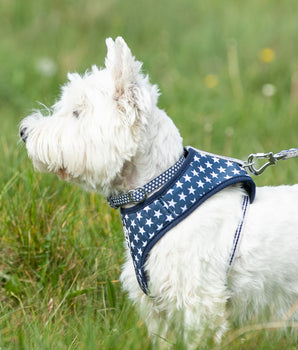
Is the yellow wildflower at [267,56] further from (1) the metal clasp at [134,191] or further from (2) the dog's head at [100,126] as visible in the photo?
(1) the metal clasp at [134,191]

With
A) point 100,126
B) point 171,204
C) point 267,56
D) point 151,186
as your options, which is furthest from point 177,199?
point 267,56

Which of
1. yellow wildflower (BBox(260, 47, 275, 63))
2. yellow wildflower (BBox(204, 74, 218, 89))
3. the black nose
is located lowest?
the black nose

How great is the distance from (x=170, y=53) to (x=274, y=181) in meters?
4.25

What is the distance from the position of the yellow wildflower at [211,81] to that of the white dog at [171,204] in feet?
14.0

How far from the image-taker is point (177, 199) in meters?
2.87

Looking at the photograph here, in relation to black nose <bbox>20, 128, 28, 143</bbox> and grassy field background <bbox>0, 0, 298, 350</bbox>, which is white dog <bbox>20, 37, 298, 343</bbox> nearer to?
black nose <bbox>20, 128, 28, 143</bbox>

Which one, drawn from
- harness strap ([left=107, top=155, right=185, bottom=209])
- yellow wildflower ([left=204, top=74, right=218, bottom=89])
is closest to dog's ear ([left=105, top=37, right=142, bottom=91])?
harness strap ([left=107, top=155, right=185, bottom=209])

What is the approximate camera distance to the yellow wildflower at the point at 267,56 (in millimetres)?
7282

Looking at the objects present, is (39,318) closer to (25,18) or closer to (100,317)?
(100,317)

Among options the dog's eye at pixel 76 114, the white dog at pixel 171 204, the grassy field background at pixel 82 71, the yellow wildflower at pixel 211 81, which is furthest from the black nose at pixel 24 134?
the yellow wildflower at pixel 211 81

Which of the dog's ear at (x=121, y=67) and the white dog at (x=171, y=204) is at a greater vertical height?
the dog's ear at (x=121, y=67)

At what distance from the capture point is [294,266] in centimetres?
294

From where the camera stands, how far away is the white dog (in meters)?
2.87

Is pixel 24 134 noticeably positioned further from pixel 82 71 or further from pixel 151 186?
pixel 82 71
